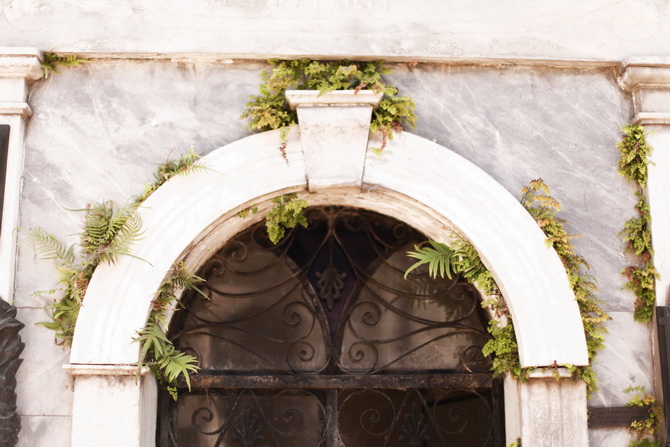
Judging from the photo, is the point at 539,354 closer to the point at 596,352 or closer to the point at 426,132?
the point at 596,352

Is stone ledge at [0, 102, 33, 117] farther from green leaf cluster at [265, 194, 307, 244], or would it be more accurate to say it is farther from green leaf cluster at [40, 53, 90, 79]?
green leaf cluster at [265, 194, 307, 244]

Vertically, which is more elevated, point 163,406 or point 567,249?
point 567,249

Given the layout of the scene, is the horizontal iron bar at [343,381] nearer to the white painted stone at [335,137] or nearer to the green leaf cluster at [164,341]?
the green leaf cluster at [164,341]

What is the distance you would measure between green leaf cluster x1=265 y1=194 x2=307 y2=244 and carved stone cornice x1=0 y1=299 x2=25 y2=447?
1475mm

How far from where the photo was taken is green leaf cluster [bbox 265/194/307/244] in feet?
15.3

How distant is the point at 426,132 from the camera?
15.4 feet

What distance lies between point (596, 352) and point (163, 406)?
98.7 inches

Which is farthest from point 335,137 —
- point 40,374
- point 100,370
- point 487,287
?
point 40,374

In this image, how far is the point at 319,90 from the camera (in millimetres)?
4477

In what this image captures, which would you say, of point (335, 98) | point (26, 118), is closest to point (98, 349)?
point (26, 118)

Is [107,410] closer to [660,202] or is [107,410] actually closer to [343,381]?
[343,381]

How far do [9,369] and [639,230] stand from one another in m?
3.57

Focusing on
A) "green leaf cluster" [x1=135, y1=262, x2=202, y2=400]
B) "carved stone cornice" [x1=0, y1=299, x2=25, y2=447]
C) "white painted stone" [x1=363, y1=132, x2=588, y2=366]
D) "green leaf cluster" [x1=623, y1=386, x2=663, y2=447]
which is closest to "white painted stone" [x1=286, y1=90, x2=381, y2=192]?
"white painted stone" [x1=363, y1=132, x2=588, y2=366]

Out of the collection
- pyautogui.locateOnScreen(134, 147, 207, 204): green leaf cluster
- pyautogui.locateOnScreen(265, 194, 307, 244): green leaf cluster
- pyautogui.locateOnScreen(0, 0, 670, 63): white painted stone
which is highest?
pyautogui.locateOnScreen(0, 0, 670, 63): white painted stone
